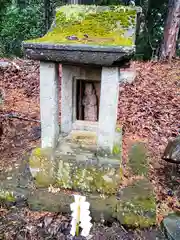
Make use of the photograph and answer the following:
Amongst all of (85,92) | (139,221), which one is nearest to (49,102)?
(85,92)

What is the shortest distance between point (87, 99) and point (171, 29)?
5.91 metres

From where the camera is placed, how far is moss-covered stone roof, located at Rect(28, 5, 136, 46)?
2.58m

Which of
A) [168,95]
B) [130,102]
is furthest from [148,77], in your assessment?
[130,102]

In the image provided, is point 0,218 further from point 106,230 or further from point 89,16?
point 89,16

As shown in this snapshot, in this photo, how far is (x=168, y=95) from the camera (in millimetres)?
5805

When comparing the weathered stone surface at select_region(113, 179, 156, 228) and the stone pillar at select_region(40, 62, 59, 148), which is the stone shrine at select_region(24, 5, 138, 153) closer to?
the stone pillar at select_region(40, 62, 59, 148)

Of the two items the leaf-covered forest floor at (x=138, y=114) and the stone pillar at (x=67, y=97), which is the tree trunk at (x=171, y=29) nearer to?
the leaf-covered forest floor at (x=138, y=114)

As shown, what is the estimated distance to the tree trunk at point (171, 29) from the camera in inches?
305

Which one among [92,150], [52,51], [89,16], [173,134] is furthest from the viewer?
[173,134]

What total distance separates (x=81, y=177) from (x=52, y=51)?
138cm

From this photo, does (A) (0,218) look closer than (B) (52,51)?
No

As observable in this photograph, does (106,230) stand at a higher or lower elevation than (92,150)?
lower

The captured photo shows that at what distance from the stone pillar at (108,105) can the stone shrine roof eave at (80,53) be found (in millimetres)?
141

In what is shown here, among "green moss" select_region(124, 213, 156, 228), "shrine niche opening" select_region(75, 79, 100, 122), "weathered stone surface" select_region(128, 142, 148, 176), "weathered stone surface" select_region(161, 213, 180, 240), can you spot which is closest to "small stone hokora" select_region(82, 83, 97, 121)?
"shrine niche opening" select_region(75, 79, 100, 122)
